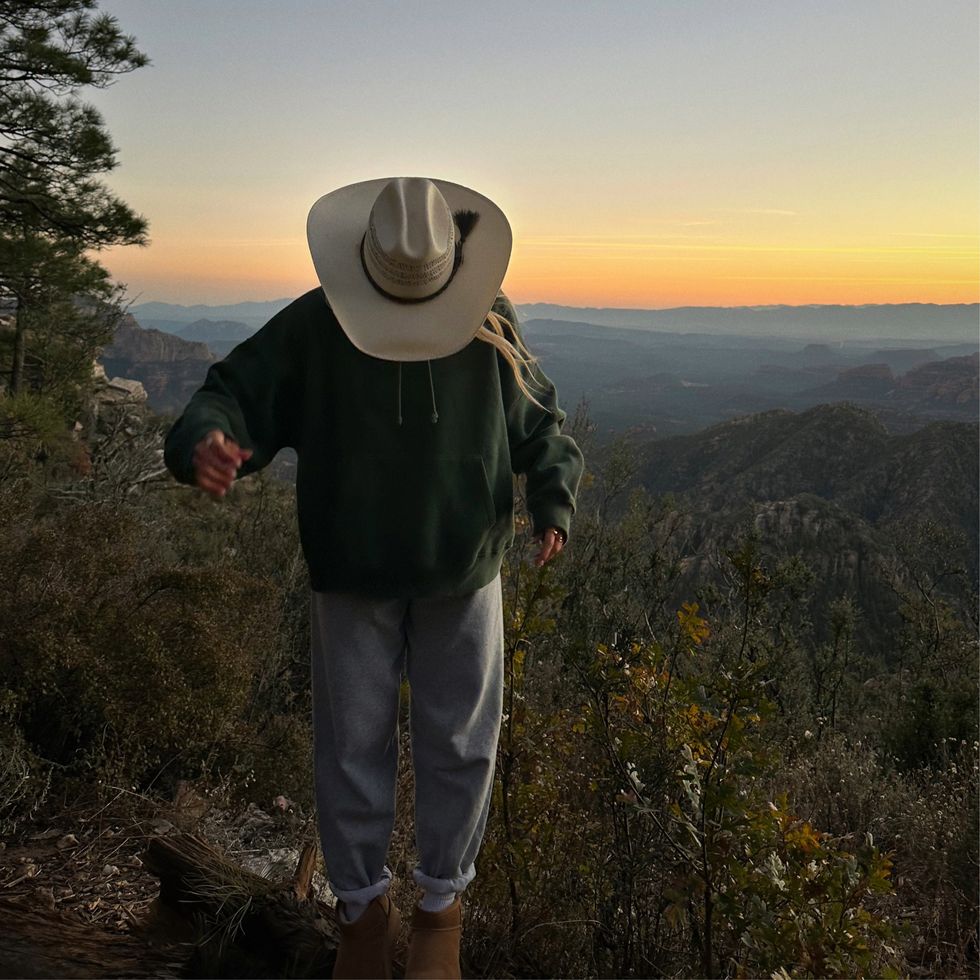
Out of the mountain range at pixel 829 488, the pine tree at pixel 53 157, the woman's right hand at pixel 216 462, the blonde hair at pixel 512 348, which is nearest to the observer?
the woman's right hand at pixel 216 462

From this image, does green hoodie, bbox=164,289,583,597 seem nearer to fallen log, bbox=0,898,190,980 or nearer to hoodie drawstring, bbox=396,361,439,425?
hoodie drawstring, bbox=396,361,439,425

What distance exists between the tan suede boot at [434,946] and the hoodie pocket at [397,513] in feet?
2.83

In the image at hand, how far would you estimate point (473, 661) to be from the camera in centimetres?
207

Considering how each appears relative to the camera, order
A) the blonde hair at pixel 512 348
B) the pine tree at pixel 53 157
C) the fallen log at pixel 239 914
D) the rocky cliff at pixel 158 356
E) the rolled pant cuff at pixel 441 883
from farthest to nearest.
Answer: the rocky cliff at pixel 158 356, the pine tree at pixel 53 157, the fallen log at pixel 239 914, the rolled pant cuff at pixel 441 883, the blonde hair at pixel 512 348

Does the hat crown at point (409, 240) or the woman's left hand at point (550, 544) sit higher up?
the hat crown at point (409, 240)

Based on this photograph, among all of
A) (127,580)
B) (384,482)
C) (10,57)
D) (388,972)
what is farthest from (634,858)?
(10,57)

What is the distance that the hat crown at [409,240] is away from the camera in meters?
1.85

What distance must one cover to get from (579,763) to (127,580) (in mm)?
2599


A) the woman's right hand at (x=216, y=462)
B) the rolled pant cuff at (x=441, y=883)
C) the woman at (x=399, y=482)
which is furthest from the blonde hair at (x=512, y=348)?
the rolled pant cuff at (x=441, y=883)

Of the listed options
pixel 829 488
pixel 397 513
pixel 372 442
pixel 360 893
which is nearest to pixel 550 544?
pixel 397 513

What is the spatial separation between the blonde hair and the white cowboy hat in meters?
0.09

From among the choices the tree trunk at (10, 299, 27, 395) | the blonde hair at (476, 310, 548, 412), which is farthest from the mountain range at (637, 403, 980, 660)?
the blonde hair at (476, 310, 548, 412)

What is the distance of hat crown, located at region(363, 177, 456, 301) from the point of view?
1848 millimetres

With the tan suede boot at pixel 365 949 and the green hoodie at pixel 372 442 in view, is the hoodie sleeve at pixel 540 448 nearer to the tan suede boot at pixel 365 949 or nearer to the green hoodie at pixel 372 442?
the green hoodie at pixel 372 442
